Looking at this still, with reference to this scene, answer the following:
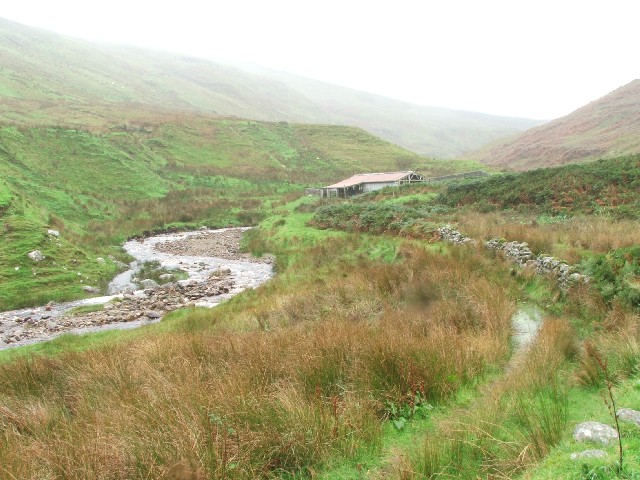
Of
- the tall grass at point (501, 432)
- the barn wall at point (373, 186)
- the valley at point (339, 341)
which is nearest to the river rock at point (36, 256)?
the valley at point (339, 341)

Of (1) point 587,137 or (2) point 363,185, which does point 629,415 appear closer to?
(2) point 363,185

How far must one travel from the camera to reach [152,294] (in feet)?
51.9

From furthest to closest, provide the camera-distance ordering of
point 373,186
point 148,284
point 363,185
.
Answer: point 363,185 < point 373,186 < point 148,284

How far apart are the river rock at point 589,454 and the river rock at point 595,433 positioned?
0.97 ft

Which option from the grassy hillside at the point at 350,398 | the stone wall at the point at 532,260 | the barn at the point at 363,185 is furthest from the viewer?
the barn at the point at 363,185

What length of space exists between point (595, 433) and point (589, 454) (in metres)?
0.45

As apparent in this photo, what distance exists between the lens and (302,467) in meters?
3.76

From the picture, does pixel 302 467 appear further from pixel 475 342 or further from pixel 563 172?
pixel 563 172

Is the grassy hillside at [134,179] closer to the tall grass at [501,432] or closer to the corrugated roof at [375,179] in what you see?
the corrugated roof at [375,179]

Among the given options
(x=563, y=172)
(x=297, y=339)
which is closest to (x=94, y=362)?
(x=297, y=339)

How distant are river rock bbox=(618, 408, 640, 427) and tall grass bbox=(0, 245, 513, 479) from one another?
67.4 inches

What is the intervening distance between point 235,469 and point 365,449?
1256 mm

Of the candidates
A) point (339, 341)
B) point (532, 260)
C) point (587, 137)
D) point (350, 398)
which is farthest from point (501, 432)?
point (587, 137)

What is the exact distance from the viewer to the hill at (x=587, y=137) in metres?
60.9
